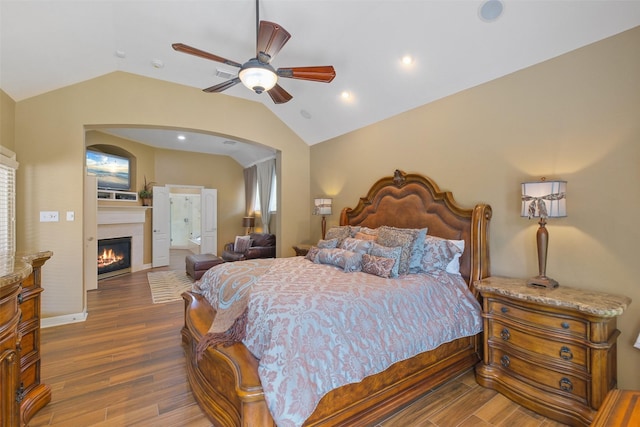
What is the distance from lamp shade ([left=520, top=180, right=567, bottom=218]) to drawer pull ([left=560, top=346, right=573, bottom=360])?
3.13 ft

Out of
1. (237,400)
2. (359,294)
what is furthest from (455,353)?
(237,400)

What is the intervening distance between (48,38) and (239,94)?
2342 mm

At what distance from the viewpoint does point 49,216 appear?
3.60 metres

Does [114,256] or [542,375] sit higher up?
[114,256]

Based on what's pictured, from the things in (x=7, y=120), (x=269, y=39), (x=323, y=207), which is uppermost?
(x=269, y=39)

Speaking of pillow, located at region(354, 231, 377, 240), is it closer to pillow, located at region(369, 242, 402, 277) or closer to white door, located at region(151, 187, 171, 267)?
pillow, located at region(369, 242, 402, 277)

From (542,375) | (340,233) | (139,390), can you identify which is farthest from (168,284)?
(542,375)

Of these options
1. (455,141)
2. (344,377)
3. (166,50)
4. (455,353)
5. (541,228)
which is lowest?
(455,353)

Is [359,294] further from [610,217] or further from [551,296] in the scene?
[610,217]

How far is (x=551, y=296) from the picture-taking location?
2.06 m

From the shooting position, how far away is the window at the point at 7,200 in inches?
118

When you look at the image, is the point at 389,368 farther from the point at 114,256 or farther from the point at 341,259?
the point at 114,256

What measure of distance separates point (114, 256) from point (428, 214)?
22.4ft

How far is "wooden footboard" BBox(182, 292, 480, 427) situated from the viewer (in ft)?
4.98
